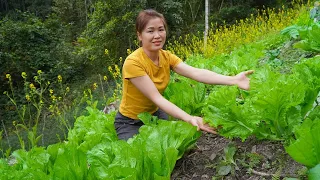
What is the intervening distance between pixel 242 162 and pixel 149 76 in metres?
0.98

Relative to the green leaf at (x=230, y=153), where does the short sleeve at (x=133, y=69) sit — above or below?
above

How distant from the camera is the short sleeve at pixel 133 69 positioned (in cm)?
233

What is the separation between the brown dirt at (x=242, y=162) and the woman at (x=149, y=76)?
31 cm

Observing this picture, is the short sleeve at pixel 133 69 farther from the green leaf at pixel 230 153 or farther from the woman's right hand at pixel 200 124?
the green leaf at pixel 230 153

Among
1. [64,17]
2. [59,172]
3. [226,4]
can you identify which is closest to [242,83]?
[59,172]

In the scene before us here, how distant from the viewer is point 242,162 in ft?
6.02

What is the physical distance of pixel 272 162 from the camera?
1774mm

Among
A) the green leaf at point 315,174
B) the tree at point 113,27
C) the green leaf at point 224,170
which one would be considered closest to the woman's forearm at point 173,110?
the green leaf at point 224,170

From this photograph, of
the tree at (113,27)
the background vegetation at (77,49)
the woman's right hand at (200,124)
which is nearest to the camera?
the woman's right hand at (200,124)

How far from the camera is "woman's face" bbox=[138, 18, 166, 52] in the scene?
7.96ft

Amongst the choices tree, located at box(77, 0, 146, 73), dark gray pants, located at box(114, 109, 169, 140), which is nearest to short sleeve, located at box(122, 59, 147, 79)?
dark gray pants, located at box(114, 109, 169, 140)

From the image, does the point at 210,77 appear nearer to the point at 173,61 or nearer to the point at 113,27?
the point at 173,61

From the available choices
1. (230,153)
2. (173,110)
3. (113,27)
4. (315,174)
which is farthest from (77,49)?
(315,174)

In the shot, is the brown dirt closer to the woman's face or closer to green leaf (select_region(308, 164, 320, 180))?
green leaf (select_region(308, 164, 320, 180))
